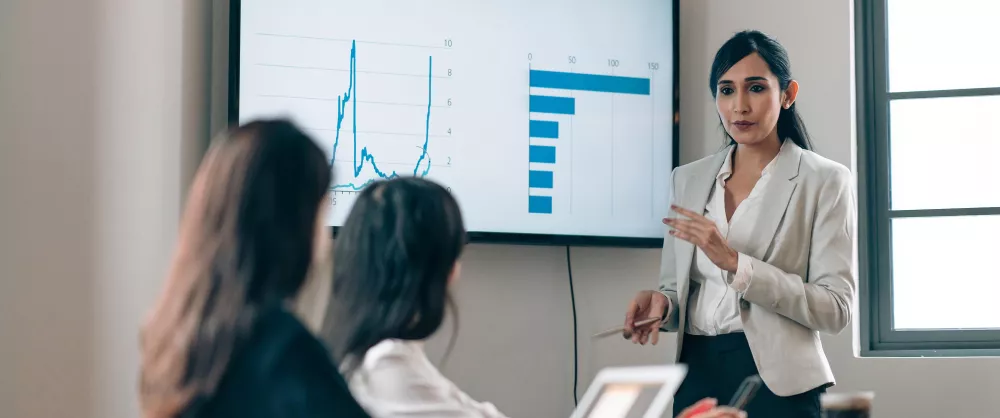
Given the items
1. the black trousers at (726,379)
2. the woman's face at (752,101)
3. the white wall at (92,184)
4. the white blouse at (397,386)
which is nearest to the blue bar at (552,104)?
the white wall at (92,184)

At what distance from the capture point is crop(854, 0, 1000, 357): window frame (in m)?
3.24

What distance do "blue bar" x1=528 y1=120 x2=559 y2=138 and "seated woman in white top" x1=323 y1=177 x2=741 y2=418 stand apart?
150 centimetres

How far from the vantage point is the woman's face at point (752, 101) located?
8.30 feet

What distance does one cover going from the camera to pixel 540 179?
301cm

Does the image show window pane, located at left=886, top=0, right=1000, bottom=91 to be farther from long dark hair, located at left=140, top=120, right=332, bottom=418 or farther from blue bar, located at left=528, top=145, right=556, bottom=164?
long dark hair, located at left=140, top=120, right=332, bottom=418

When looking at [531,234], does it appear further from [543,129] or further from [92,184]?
[92,184]

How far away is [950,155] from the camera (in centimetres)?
331

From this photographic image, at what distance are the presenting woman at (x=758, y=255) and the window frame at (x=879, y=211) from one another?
2.58 feet

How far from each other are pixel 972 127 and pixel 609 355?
1.27m

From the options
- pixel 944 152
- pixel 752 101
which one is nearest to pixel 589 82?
pixel 752 101

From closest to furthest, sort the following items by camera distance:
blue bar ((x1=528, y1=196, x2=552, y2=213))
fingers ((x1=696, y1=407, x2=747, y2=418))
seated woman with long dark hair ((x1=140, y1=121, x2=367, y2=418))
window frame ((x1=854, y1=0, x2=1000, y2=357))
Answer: seated woman with long dark hair ((x1=140, y1=121, x2=367, y2=418))
fingers ((x1=696, y1=407, x2=747, y2=418))
blue bar ((x1=528, y1=196, x2=552, y2=213))
window frame ((x1=854, y1=0, x2=1000, y2=357))

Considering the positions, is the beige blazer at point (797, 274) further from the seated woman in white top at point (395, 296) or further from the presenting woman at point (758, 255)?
the seated woman in white top at point (395, 296)

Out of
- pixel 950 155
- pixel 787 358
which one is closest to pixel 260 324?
pixel 787 358

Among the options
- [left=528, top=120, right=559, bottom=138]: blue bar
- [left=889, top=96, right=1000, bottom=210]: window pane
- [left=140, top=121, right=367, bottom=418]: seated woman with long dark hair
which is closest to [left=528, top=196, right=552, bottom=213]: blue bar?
[left=528, top=120, right=559, bottom=138]: blue bar
